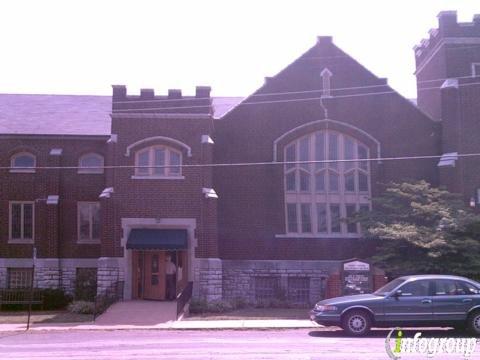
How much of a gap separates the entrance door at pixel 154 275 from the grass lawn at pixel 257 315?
4.36 meters

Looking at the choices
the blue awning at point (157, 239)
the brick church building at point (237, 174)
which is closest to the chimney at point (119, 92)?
the brick church building at point (237, 174)

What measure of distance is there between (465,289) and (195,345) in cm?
690

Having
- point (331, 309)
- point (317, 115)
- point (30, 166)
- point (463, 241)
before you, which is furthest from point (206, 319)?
point (30, 166)

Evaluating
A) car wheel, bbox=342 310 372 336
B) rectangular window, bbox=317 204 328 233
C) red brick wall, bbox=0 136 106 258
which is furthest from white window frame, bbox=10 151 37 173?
car wheel, bbox=342 310 372 336

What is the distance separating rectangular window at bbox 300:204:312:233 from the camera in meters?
26.3

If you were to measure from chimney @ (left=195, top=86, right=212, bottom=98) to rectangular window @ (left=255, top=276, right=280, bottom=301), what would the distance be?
25.8 feet

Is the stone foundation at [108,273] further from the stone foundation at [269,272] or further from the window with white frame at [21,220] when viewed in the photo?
the window with white frame at [21,220]

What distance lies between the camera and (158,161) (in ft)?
81.7

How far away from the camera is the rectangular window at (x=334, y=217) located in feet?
86.3

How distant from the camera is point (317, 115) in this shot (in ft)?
87.7

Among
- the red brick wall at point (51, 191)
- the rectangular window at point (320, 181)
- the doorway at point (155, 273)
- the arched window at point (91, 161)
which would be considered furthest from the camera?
the arched window at point (91, 161)

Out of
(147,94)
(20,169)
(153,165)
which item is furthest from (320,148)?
(20,169)

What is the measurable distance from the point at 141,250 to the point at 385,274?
9.53 metres

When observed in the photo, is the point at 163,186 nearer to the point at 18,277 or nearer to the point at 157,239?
the point at 157,239
